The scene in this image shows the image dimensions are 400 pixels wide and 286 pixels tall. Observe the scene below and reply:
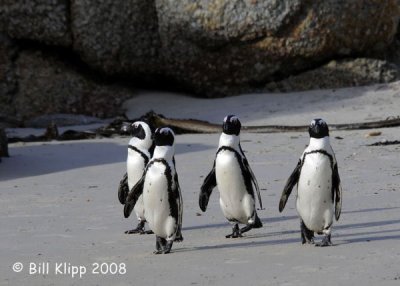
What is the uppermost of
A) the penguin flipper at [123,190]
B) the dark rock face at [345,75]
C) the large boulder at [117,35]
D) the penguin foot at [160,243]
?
the large boulder at [117,35]

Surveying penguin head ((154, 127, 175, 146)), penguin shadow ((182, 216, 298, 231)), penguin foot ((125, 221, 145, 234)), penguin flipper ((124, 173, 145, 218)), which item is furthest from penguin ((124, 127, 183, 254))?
penguin shadow ((182, 216, 298, 231))

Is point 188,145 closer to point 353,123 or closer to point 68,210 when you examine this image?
point 353,123

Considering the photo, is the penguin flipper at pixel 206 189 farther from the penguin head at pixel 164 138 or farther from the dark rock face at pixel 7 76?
the dark rock face at pixel 7 76

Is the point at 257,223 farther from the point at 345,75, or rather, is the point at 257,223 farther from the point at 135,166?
the point at 345,75

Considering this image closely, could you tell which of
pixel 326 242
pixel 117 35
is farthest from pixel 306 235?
pixel 117 35

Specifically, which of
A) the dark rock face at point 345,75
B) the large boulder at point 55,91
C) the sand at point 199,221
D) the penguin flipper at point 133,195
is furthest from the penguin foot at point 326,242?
the large boulder at point 55,91

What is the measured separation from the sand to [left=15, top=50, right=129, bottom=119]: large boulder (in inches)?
111

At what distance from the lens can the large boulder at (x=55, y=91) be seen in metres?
14.2

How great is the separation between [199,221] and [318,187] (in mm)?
1093

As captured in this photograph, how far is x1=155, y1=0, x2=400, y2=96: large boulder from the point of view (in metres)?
13.4

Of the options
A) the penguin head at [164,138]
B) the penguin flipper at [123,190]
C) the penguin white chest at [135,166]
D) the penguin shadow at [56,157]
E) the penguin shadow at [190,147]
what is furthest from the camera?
the penguin shadow at [190,147]

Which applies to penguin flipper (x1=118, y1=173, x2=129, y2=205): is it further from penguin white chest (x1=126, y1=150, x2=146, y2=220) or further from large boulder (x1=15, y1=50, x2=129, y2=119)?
large boulder (x1=15, y1=50, x2=129, y2=119)

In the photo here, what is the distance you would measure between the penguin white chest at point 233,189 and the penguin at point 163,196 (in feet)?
1.63

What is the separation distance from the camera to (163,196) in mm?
6129
